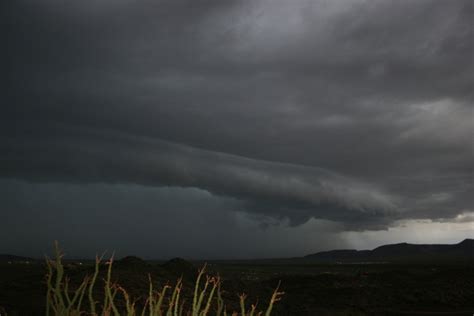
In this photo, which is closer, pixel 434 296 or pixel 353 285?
pixel 434 296

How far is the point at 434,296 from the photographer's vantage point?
36.6 meters

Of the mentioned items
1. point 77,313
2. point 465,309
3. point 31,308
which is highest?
point 77,313

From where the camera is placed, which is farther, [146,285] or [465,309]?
[465,309]

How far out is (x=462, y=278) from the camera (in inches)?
1716

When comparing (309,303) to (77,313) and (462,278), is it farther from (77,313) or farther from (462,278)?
(77,313)

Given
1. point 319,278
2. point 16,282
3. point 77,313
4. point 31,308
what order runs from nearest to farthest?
point 77,313
point 31,308
point 16,282
point 319,278

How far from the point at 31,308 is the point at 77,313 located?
60.6 ft

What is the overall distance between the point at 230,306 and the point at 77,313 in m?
24.9

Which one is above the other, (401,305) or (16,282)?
(16,282)

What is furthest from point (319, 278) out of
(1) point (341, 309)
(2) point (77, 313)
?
(2) point (77, 313)

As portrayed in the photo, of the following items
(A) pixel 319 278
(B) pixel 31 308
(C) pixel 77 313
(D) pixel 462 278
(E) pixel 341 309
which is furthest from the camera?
(A) pixel 319 278

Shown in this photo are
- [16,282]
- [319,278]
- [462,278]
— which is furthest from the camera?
[319,278]

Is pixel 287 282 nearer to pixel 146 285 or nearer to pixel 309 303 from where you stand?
pixel 309 303

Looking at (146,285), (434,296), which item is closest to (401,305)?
(434,296)
